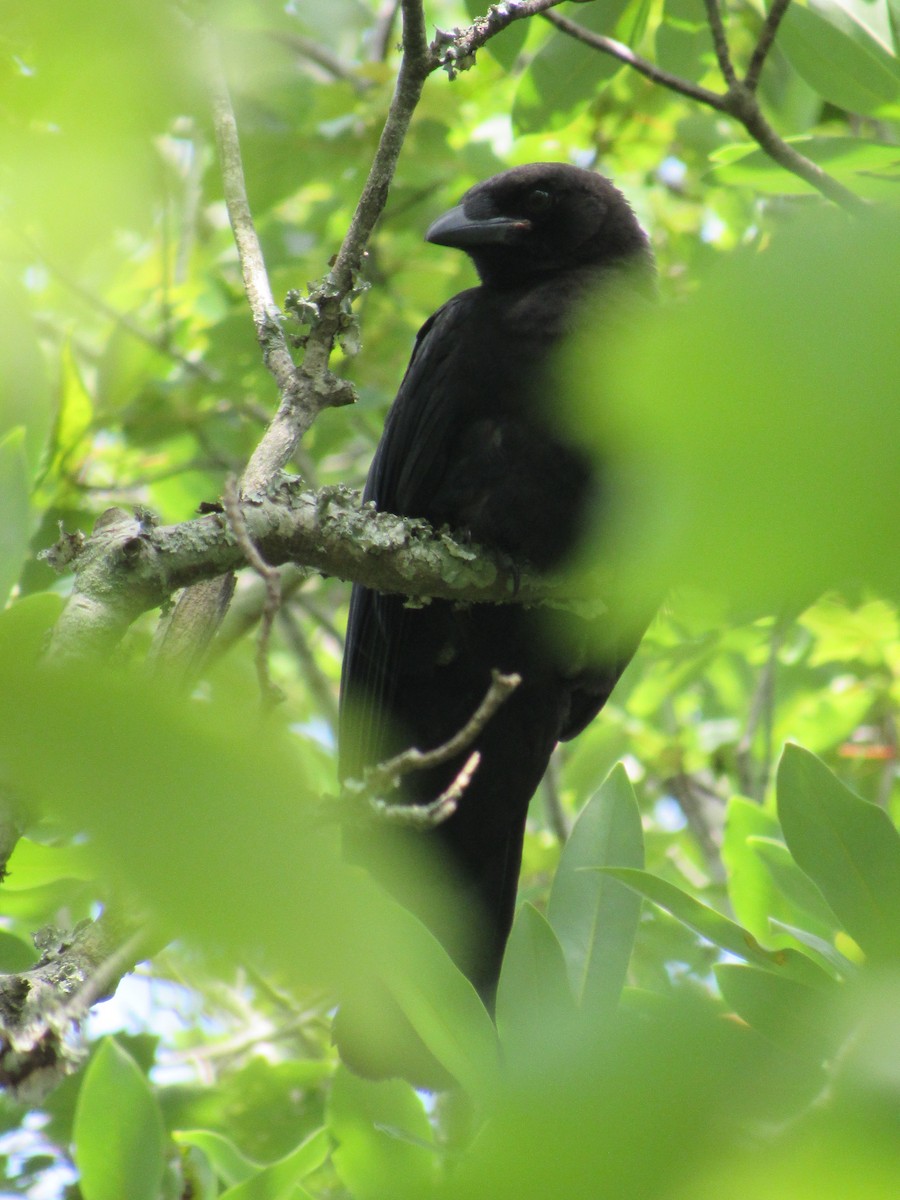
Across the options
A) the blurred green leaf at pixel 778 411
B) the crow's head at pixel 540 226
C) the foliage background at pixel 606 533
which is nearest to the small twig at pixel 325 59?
the foliage background at pixel 606 533

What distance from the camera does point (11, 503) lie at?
2445 millimetres

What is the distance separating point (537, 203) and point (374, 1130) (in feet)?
8.50

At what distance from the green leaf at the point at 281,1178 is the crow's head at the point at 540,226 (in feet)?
7.57

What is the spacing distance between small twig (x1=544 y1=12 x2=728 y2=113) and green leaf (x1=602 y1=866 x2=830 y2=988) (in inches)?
78.5

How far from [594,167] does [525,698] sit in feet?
7.54

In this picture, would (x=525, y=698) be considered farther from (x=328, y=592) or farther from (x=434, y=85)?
(x=328, y=592)

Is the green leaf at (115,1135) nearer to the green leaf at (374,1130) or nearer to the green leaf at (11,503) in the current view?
the green leaf at (374,1130)

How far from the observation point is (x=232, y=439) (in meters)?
5.08

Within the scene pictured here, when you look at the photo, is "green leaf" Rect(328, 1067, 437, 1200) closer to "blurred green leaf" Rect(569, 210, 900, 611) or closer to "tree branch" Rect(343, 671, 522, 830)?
"tree branch" Rect(343, 671, 522, 830)

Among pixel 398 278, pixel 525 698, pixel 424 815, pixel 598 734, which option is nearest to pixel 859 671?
pixel 598 734

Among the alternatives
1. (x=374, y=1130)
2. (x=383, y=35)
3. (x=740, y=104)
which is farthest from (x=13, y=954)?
(x=383, y=35)

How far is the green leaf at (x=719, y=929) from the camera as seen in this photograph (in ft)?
5.90

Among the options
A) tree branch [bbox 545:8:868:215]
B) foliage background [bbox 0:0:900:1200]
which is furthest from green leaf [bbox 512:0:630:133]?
tree branch [bbox 545:8:868:215]

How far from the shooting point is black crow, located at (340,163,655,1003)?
10.2ft
